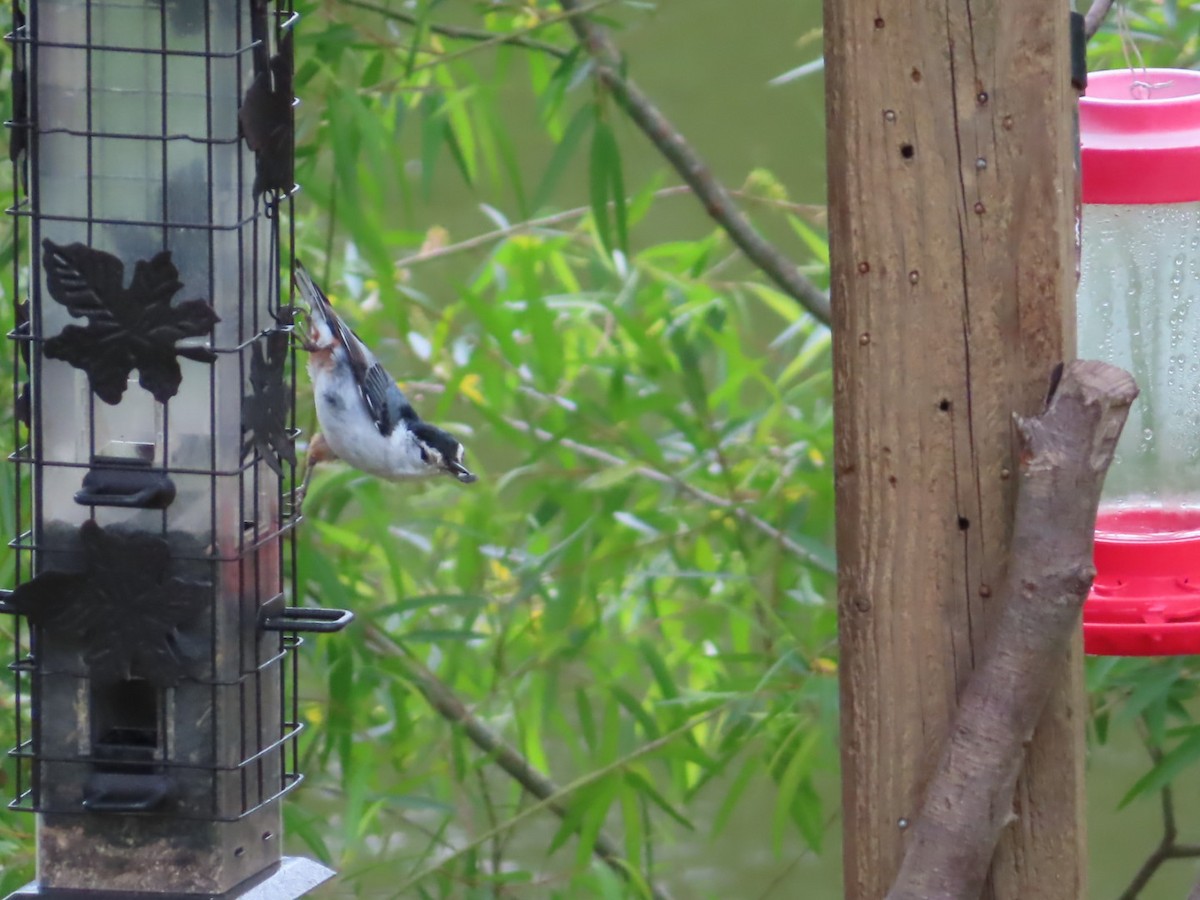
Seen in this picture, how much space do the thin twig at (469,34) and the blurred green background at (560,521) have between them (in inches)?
0.9

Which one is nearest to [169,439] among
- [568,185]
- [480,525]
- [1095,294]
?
[1095,294]

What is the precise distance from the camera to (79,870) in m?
1.86

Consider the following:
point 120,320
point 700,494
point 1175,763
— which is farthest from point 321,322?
point 1175,763

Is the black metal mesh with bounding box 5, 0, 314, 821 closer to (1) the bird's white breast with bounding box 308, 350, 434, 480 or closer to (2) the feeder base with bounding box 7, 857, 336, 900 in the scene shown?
(2) the feeder base with bounding box 7, 857, 336, 900

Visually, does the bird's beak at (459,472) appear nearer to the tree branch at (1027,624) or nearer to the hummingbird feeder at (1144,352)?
the hummingbird feeder at (1144,352)

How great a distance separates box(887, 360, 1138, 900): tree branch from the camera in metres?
1.39

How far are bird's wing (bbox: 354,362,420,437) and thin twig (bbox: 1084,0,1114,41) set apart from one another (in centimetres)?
104

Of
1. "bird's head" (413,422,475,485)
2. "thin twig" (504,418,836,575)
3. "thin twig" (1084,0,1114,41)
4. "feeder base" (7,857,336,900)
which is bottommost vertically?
"feeder base" (7,857,336,900)

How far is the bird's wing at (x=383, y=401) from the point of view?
2285mm

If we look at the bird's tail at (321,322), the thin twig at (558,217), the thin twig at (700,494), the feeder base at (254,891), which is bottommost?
the feeder base at (254,891)

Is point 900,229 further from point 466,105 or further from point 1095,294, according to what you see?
point 466,105

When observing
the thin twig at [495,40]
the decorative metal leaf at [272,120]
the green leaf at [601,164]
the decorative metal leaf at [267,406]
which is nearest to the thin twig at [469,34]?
the thin twig at [495,40]

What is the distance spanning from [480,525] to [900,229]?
5.81ft

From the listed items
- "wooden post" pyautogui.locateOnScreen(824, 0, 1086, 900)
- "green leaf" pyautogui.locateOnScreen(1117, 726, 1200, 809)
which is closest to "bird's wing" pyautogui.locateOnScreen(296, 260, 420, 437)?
"wooden post" pyautogui.locateOnScreen(824, 0, 1086, 900)
